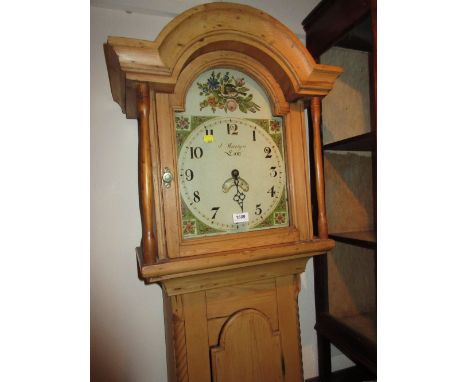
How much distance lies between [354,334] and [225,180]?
0.85 m

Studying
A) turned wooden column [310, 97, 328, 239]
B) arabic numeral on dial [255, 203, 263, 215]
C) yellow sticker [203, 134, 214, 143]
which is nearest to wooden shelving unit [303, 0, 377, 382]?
turned wooden column [310, 97, 328, 239]

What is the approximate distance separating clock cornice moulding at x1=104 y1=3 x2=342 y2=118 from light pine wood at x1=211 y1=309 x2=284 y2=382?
75cm

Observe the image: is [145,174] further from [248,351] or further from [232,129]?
[248,351]

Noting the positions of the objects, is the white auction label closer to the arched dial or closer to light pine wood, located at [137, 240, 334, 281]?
the arched dial

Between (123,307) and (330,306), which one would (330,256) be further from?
(123,307)

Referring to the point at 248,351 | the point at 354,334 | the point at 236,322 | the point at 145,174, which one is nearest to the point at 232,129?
the point at 145,174

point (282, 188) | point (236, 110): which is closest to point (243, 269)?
point (282, 188)

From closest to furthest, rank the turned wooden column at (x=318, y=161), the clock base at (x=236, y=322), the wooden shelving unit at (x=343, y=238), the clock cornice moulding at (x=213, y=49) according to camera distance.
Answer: the clock cornice moulding at (x=213, y=49), the clock base at (x=236, y=322), the turned wooden column at (x=318, y=161), the wooden shelving unit at (x=343, y=238)

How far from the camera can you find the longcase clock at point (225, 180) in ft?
2.24

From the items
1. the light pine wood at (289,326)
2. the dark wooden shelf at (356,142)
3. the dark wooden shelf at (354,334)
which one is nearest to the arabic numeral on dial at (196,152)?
the light pine wood at (289,326)

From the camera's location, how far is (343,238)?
107 cm

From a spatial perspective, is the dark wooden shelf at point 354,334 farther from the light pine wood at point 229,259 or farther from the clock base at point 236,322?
the light pine wood at point 229,259

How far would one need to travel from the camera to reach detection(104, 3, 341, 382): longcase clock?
684 millimetres

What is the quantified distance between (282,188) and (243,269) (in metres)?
0.30
